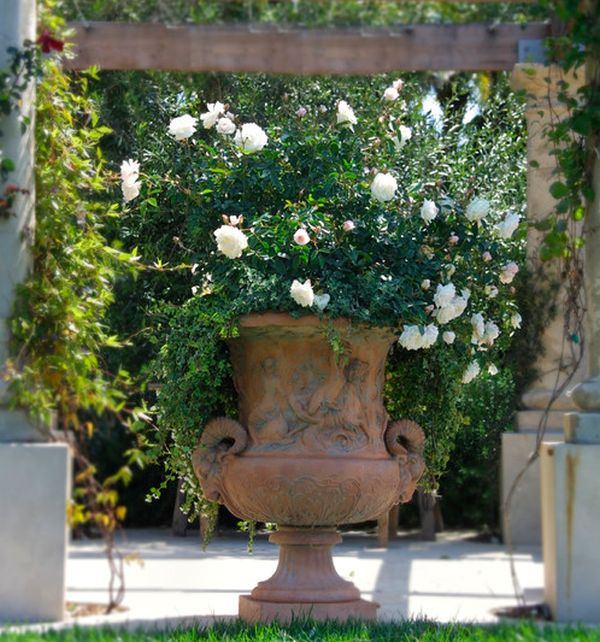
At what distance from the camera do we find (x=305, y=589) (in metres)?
4.11

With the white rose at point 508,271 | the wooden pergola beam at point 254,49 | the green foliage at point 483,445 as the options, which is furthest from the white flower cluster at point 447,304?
the wooden pergola beam at point 254,49

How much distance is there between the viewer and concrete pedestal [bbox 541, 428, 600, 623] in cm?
330

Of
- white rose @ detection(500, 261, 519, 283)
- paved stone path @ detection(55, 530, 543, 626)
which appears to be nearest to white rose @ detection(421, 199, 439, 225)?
white rose @ detection(500, 261, 519, 283)

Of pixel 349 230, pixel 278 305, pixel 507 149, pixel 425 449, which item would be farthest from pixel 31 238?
pixel 507 149

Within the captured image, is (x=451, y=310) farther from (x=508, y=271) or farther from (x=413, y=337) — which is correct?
(x=508, y=271)

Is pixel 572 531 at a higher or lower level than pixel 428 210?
lower

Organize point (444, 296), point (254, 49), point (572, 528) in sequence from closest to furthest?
point (572, 528), point (444, 296), point (254, 49)

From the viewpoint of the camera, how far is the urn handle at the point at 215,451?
410cm

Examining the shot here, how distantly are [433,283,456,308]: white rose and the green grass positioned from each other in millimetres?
1102

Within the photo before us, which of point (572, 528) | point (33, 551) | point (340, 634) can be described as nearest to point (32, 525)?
point (33, 551)

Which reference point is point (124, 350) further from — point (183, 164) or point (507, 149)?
point (507, 149)

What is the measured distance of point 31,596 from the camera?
306 centimetres

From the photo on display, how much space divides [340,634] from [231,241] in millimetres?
1355

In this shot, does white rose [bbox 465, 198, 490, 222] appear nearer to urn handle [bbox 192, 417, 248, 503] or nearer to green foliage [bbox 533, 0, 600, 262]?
green foliage [bbox 533, 0, 600, 262]
